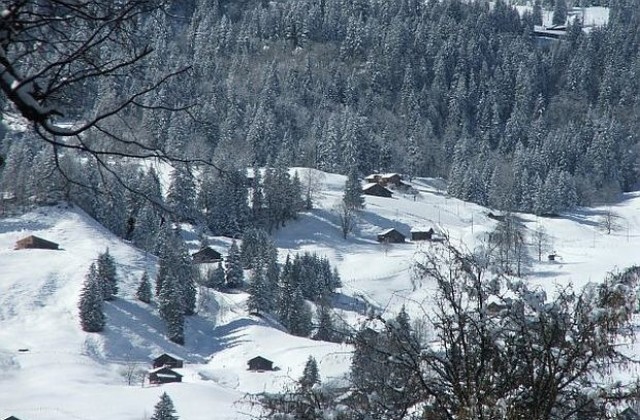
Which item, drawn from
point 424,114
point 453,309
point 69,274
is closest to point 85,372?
point 69,274

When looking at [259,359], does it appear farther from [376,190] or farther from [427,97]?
[427,97]

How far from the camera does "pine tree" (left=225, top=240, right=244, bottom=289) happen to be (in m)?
52.2

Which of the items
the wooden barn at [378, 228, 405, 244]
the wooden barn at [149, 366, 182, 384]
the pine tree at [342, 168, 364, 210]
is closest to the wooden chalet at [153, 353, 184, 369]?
the wooden barn at [149, 366, 182, 384]

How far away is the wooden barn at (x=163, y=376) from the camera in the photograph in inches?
1321

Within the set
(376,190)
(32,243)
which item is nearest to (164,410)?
(32,243)

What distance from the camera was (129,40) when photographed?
8.91 ft

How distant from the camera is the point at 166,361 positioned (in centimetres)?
3703

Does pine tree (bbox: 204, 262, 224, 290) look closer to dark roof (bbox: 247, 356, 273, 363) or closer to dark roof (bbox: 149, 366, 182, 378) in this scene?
dark roof (bbox: 247, 356, 273, 363)

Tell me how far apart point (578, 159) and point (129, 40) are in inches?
4065

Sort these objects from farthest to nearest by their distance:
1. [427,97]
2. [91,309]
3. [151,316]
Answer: [427,97]
[151,316]
[91,309]

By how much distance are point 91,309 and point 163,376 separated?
719 cm

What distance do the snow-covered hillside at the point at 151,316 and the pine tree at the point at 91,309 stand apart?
521 mm

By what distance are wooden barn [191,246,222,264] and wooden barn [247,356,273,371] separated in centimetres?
1617

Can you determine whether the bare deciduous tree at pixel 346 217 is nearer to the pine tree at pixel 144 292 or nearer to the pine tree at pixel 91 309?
the pine tree at pixel 144 292
